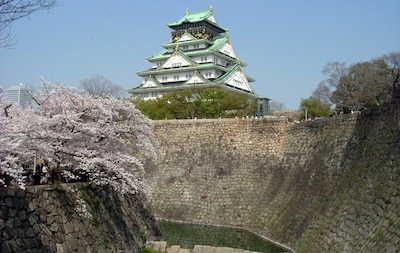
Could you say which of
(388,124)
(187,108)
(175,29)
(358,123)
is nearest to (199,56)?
(175,29)

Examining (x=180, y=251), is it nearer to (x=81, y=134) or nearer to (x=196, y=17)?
(x=81, y=134)

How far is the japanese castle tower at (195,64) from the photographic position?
4075 cm

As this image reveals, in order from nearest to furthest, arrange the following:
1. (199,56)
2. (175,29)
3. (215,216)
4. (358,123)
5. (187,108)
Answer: (358,123), (215,216), (187,108), (199,56), (175,29)

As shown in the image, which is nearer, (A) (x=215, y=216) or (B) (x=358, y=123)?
(B) (x=358, y=123)

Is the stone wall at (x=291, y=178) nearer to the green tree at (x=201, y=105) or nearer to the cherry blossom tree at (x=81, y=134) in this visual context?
the green tree at (x=201, y=105)

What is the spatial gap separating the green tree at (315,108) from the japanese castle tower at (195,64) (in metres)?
8.81

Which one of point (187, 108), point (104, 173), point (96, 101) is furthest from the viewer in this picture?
point (187, 108)

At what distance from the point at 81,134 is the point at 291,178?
38.3 feet

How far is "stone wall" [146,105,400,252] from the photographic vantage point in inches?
442

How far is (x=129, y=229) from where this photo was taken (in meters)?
12.0

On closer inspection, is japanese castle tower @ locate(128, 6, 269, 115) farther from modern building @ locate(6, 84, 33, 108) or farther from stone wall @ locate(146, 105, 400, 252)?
modern building @ locate(6, 84, 33, 108)

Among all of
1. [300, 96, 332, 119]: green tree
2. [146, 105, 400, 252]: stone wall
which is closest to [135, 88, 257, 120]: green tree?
[300, 96, 332, 119]: green tree

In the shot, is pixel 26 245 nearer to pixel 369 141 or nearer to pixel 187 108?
pixel 369 141

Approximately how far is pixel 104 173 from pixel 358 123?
9.02 metres
